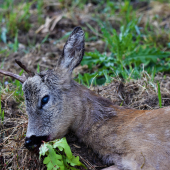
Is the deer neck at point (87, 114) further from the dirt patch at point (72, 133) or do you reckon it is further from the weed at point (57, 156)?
the weed at point (57, 156)

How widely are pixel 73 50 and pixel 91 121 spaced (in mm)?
906

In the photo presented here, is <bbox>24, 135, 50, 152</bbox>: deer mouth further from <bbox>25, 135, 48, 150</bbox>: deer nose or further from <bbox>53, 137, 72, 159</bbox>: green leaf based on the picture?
<bbox>53, 137, 72, 159</bbox>: green leaf

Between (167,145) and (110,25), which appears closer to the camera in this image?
(167,145)

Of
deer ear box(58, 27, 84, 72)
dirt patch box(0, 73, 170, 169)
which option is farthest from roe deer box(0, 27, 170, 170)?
dirt patch box(0, 73, 170, 169)

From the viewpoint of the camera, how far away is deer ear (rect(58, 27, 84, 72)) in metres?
3.46

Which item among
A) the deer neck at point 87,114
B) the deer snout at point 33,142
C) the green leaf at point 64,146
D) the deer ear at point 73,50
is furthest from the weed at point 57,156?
the deer ear at point 73,50

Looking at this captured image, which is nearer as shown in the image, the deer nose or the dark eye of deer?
the deer nose

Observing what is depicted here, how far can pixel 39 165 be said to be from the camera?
10.6ft

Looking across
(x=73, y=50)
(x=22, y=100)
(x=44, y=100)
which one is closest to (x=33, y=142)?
(x=44, y=100)

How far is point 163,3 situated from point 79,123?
5760 mm

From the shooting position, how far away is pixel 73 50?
3.51 metres

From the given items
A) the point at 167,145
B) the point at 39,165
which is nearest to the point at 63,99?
the point at 39,165

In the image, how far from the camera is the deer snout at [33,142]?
3.04m

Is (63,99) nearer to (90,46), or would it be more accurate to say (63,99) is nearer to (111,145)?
(111,145)
